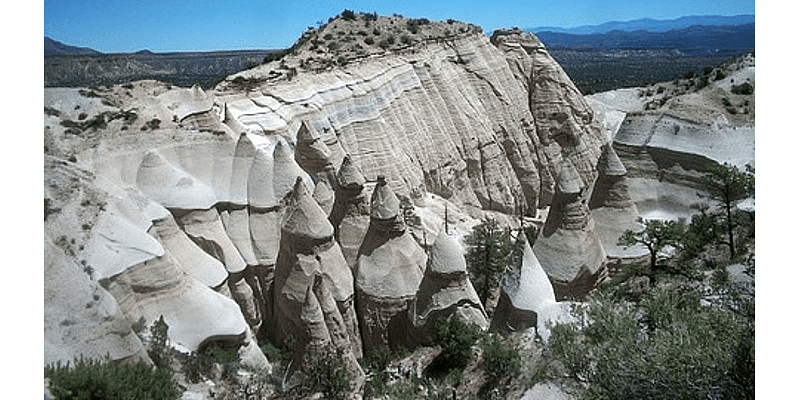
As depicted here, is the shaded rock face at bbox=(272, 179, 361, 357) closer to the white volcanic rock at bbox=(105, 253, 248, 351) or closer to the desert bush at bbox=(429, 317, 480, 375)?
the white volcanic rock at bbox=(105, 253, 248, 351)

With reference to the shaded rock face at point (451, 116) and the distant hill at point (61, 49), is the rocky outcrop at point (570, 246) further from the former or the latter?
the distant hill at point (61, 49)

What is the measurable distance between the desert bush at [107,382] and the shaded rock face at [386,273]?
675cm

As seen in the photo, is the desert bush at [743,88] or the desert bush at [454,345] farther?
the desert bush at [743,88]

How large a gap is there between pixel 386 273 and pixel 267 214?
3.56m

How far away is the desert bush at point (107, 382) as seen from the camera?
25.6 feet

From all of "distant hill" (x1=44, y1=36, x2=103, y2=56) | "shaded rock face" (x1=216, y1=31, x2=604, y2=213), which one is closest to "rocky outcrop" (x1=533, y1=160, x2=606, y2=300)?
"shaded rock face" (x1=216, y1=31, x2=604, y2=213)

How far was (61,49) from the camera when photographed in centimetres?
981

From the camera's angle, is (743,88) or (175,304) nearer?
(175,304)

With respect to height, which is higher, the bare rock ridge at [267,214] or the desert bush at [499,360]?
the bare rock ridge at [267,214]

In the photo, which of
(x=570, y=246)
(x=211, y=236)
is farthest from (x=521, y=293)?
(x=211, y=236)

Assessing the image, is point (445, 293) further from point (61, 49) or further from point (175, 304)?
point (61, 49)

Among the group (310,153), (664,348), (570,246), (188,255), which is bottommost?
(664,348)

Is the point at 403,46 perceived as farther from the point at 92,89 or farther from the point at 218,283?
the point at 218,283

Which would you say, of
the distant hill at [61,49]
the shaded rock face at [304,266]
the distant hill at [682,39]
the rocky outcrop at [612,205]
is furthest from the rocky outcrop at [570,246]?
the distant hill at [61,49]
